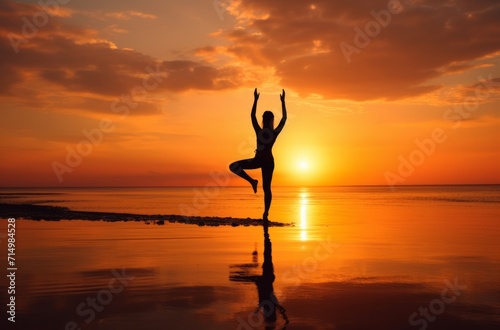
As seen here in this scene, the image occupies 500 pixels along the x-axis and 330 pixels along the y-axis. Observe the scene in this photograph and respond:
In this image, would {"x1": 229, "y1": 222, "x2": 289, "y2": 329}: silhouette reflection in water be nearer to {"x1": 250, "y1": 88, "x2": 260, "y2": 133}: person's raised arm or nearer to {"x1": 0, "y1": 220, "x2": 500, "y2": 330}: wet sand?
{"x1": 0, "y1": 220, "x2": 500, "y2": 330}: wet sand

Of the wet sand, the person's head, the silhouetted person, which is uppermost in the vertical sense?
the person's head

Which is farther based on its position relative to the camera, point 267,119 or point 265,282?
point 267,119

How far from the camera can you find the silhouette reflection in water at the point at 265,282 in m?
5.34

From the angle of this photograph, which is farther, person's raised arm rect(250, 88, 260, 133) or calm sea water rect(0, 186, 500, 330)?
person's raised arm rect(250, 88, 260, 133)

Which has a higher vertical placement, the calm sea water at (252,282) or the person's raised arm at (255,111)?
the person's raised arm at (255,111)

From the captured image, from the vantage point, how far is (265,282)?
23.9 ft

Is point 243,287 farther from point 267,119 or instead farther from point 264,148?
point 267,119

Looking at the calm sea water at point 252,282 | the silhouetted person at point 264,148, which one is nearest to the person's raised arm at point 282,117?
the silhouetted person at point 264,148

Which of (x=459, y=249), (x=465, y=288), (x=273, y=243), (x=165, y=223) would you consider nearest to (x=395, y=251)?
(x=459, y=249)

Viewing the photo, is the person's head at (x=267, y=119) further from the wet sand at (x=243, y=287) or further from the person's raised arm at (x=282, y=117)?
the wet sand at (x=243, y=287)

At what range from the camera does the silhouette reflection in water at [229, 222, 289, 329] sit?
5336 millimetres

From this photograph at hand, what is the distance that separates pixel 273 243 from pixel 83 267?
5.33 m

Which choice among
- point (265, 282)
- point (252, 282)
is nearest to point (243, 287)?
point (252, 282)

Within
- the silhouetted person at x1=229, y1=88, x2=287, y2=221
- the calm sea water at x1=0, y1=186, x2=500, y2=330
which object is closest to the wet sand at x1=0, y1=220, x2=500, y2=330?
the calm sea water at x1=0, y1=186, x2=500, y2=330
